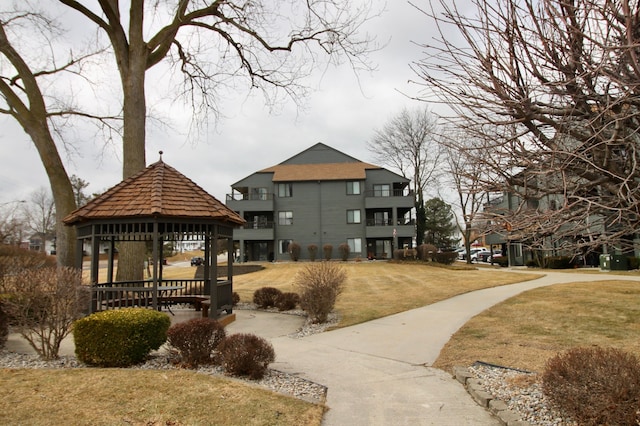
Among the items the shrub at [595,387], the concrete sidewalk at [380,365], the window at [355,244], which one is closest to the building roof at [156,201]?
the concrete sidewalk at [380,365]

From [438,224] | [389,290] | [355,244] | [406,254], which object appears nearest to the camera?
[389,290]

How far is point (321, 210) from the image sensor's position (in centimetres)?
4719

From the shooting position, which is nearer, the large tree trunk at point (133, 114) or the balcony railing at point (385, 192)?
the large tree trunk at point (133, 114)

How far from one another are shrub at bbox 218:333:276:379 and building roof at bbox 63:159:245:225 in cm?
467

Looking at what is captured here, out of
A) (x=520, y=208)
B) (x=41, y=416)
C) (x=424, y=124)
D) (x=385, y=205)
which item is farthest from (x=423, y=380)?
(x=424, y=124)

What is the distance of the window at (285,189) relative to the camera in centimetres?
4784

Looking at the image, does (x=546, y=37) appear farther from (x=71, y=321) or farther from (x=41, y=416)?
(x=71, y=321)

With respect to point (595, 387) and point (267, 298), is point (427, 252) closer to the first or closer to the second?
point (267, 298)

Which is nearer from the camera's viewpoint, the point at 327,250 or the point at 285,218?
the point at 327,250

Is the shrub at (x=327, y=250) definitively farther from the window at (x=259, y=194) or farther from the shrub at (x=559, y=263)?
the shrub at (x=559, y=263)

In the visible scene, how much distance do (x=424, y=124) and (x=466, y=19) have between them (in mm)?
50076

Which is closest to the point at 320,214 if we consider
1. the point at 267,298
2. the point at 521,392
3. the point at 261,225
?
the point at 261,225

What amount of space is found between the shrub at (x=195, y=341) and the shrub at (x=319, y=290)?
524cm

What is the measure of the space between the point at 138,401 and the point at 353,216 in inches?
1655
